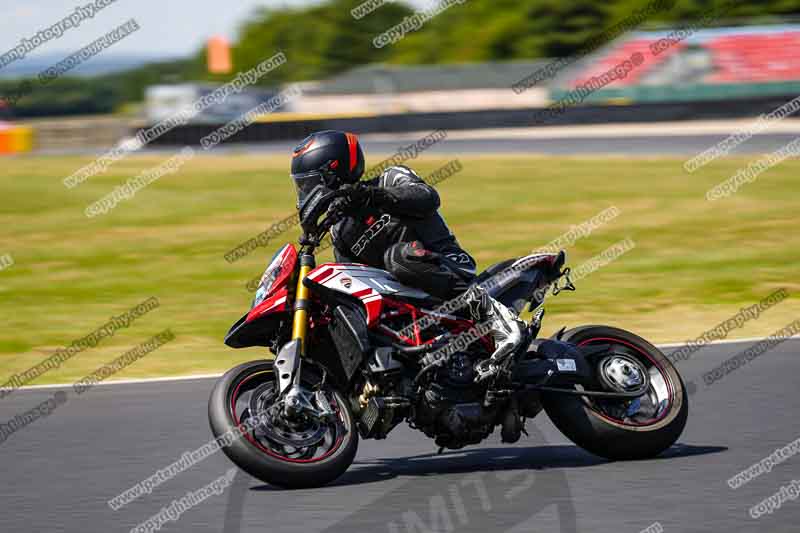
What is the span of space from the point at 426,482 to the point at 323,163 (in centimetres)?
160

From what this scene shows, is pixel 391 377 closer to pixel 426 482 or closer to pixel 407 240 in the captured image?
pixel 426 482

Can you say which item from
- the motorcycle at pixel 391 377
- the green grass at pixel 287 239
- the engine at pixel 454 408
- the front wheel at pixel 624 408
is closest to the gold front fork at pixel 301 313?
the motorcycle at pixel 391 377

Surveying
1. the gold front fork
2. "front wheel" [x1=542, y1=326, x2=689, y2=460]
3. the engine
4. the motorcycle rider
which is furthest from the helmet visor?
"front wheel" [x1=542, y1=326, x2=689, y2=460]

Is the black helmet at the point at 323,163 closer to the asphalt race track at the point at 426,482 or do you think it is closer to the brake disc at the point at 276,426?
the brake disc at the point at 276,426

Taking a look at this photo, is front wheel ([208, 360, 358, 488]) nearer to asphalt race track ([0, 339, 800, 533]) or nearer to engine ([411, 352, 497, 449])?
asphalt race track ([0, 339, 800, 533])

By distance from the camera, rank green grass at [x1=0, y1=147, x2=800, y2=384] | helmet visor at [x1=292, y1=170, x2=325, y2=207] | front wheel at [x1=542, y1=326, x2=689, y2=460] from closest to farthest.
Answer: helmet visor at [x1=292, y1=170, x2=325, y2=207], front wheel at [x1=542, y1=326, x2=689, y2=460], green grass at [x1=0, y1=147, x2=800, y2=384]

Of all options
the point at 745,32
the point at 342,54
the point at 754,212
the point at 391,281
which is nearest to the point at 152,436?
the point at 391,281

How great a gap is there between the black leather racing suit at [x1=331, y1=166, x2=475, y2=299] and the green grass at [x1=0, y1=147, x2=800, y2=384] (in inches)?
151

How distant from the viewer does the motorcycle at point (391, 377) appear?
5.94 m

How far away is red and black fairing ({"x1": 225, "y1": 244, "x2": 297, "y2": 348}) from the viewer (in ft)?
19.7

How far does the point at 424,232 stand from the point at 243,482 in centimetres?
152

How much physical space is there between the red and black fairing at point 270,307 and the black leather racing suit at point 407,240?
0.41 m

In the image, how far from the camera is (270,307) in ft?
19.6

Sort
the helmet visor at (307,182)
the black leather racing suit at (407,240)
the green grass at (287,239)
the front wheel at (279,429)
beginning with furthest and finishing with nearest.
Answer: the green grass at (287,239), the black leather racing suit at (407,240), the helmet visor at (307,182), the front wheel at (279,429)
